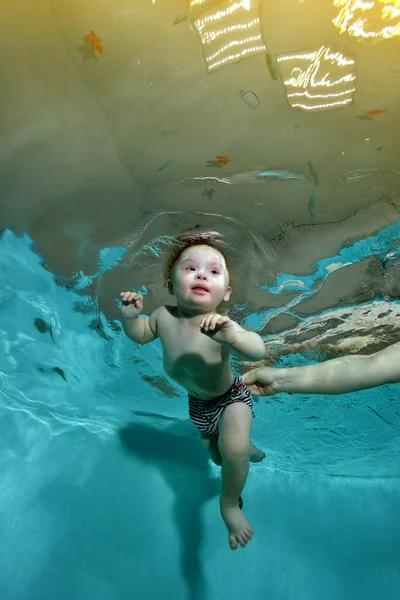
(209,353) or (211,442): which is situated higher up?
(209,353)

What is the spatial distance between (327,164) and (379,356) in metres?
2.33

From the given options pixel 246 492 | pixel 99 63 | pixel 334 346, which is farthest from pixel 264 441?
pixel 99 63

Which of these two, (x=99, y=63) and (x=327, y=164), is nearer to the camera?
(x=99, y=63)

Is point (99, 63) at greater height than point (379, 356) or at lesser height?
greater

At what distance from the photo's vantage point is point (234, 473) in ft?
14.8

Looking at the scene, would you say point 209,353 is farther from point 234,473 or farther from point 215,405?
point 234,473

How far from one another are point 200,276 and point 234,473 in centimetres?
220

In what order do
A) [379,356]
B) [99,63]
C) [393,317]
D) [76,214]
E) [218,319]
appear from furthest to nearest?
[393,317] < [379,356] < [76,214] < [218,319] < [99,63]

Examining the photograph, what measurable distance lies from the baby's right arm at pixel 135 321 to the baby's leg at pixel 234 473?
4.57 feet

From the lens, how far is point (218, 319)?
135 inches

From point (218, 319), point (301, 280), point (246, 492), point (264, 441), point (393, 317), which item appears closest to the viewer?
point (218, 319)

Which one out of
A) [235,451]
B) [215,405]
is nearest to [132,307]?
[215,405]

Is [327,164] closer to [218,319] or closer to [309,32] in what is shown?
[309,32]

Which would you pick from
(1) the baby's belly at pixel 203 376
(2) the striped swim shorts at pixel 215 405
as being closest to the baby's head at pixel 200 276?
(1) the baby's belly at pixel 203 376
